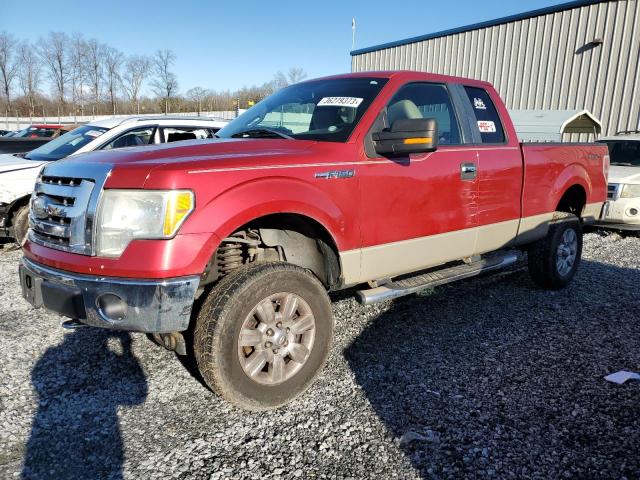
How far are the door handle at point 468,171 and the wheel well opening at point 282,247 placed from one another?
142 centimetres

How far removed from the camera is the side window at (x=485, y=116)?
4.46m

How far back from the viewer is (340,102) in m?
3.71

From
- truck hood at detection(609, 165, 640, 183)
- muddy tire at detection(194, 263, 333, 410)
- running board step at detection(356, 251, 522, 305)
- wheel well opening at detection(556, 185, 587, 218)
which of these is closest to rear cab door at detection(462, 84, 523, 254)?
running board step at detection(356, 251, 522, 305)

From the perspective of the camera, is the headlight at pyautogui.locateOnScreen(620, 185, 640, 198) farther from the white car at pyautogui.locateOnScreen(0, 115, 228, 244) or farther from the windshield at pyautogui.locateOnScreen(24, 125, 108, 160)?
the windshield at pyautogui.locateOnScreen(24, 125, 108, 160)

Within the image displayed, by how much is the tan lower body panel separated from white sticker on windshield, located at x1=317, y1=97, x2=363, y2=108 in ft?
3.48

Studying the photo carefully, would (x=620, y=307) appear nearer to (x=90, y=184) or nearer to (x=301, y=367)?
(x=301, y=367)

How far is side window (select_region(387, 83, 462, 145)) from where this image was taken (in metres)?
3.77

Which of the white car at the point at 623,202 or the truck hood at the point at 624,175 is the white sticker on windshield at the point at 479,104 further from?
the truck hood at the point at 624,175

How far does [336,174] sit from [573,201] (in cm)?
375

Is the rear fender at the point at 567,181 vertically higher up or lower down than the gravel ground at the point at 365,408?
higher up

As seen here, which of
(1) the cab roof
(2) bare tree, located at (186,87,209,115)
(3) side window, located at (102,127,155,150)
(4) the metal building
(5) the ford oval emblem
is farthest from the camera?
(2) bare tree, located at (186,87,209,115)

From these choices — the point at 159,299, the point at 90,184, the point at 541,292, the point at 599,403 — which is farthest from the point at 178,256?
the point at 541,292

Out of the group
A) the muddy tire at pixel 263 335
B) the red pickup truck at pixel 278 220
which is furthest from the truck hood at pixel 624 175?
the muddy tire at pixel 263 335

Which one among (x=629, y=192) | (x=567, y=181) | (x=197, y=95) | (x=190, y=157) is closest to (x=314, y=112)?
(x=190, y=157)
